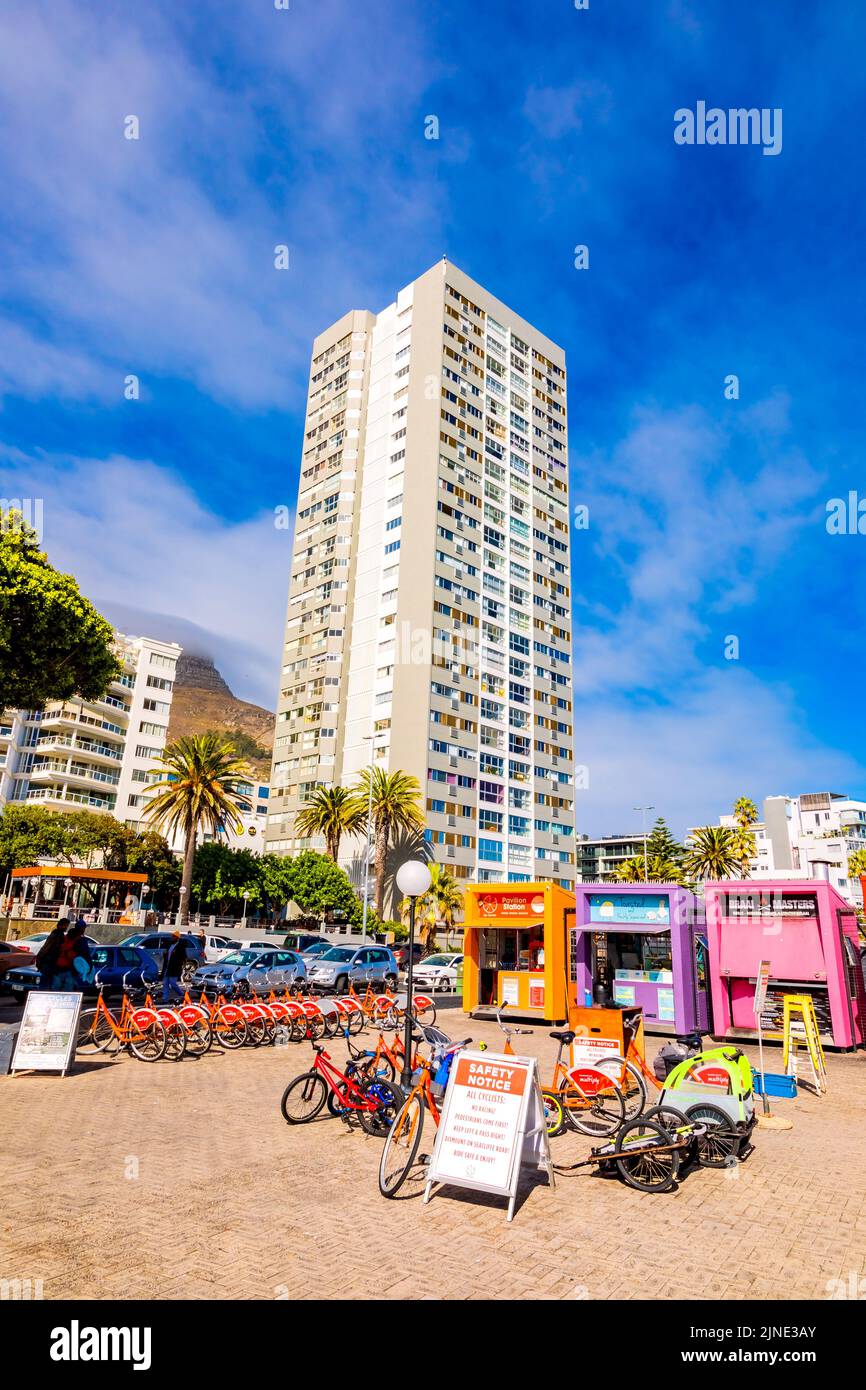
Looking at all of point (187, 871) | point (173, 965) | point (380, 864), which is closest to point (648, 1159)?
point (173, 965)

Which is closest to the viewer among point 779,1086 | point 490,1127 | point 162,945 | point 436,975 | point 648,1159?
point 490,1127

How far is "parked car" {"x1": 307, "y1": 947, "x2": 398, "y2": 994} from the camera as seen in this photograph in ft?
84.8

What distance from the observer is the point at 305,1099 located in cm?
1014

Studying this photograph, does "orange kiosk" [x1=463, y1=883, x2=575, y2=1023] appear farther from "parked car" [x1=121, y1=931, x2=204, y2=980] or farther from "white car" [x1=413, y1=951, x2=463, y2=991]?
"white car" [x1=413, y1=951, x2=463, y2=991]

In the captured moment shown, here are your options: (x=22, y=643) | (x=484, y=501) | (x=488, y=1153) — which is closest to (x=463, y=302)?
(x=484, y=501)

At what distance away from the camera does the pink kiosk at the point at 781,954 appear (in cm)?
1814

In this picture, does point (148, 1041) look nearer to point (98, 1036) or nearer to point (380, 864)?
point (98, 1036)

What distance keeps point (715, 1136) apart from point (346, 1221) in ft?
15.1

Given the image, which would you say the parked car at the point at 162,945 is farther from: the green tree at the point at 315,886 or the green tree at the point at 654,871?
the green tree at the point at 654,871

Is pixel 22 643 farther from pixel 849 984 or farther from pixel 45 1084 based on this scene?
pixel 849 984

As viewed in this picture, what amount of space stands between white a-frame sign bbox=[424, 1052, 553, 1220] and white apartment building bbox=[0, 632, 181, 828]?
67224mm

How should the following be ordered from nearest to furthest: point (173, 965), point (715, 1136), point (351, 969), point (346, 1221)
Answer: point (346, 1221)
point (715, 1136)
point (173, 965)
point (351, 969)

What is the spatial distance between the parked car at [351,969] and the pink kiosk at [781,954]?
12.2 meters
